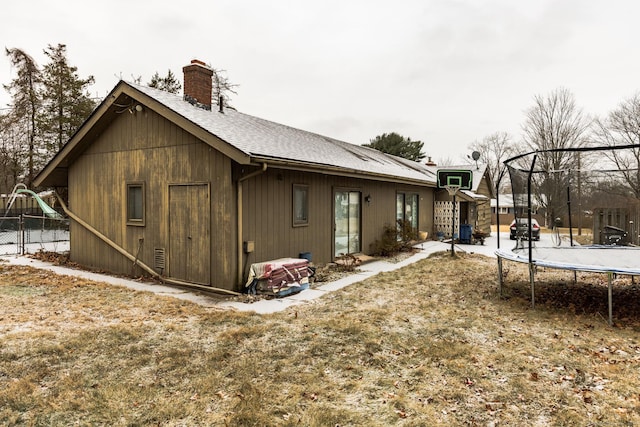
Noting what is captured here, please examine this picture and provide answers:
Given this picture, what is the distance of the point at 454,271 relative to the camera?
371 inches

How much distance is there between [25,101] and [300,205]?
19.1m

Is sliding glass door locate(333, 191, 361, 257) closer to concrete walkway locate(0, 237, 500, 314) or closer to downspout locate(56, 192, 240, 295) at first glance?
concrete walkway locate(0, 237, 500, 314)

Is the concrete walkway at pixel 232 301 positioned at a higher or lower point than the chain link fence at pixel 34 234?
lower

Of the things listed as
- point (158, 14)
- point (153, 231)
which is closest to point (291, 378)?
point (153, 231)

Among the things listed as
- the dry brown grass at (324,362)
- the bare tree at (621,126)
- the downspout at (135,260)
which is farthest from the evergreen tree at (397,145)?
the dry brown grass at (324,362)

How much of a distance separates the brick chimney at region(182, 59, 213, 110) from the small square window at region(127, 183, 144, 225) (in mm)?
2451

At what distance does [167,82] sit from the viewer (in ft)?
84.8

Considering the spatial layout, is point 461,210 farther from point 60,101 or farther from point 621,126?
point 60,101

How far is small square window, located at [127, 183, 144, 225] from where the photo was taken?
8697mm

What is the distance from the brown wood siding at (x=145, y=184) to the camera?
7266 millimetres

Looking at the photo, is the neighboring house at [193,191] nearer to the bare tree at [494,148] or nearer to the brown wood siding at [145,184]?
the brown wood siding at [145,184]

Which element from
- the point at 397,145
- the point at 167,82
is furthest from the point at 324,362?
the point at 397,145

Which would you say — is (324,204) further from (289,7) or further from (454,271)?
(289,7)

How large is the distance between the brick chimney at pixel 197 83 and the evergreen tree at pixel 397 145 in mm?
26056
